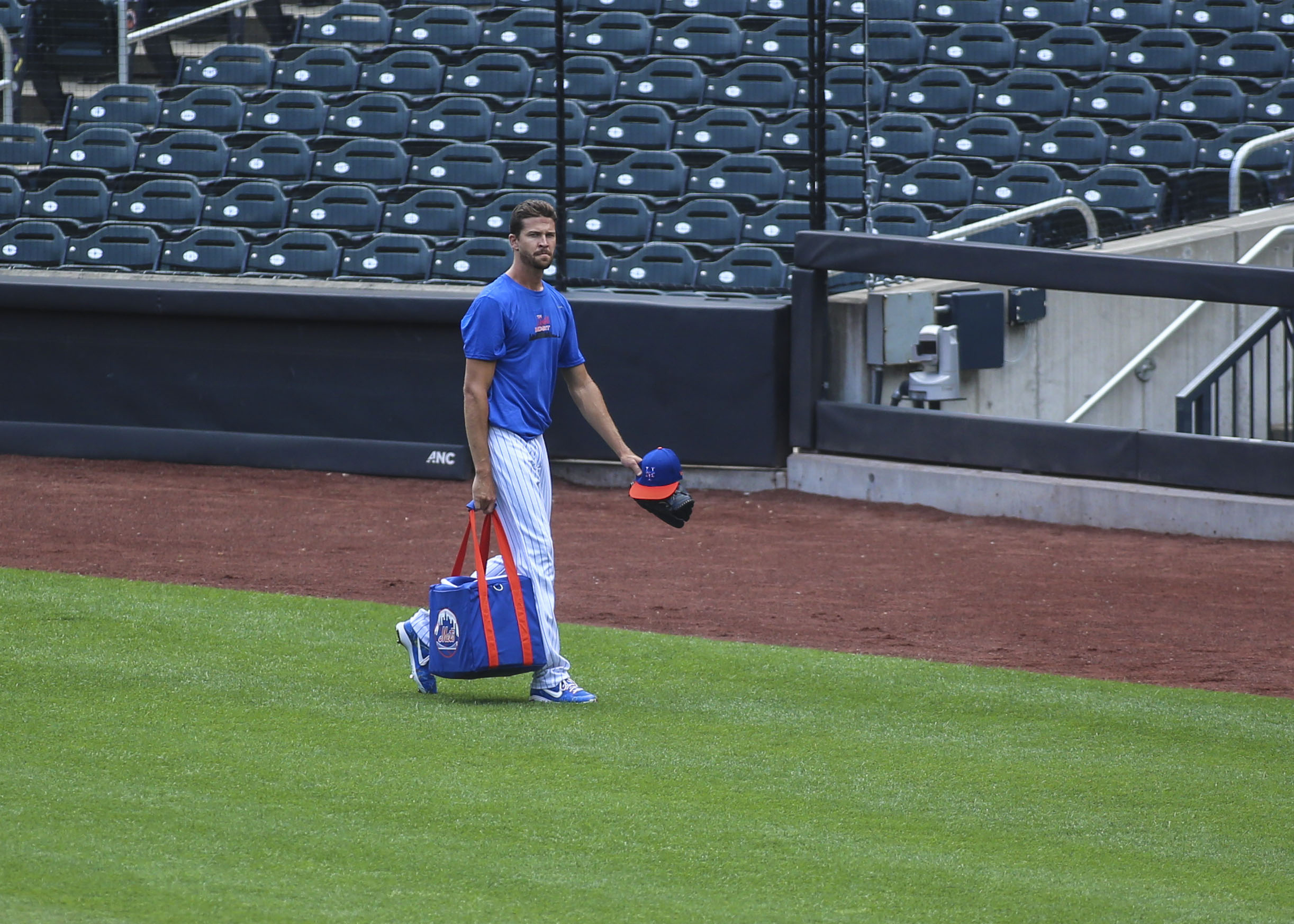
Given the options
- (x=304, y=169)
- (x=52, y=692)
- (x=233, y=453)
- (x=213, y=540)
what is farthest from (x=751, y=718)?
(x=304, y=169)

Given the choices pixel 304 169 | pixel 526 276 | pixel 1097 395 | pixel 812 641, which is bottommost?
pixel 812 641

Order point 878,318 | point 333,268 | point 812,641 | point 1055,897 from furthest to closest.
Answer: point 333,268, point 878,318, point 812,641, point 1055,897

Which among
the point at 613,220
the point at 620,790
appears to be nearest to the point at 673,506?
the point at 620,790

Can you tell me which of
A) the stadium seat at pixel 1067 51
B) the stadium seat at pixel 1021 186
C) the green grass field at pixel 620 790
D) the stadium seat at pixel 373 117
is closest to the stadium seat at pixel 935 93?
the stadium seat at pixel 1067 51

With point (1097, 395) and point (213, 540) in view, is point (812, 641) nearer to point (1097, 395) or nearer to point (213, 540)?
point (213, 540)

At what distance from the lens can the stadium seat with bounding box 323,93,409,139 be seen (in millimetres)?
Answer: 15664

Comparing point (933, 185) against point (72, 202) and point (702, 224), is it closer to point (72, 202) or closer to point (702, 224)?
point (702, 224)

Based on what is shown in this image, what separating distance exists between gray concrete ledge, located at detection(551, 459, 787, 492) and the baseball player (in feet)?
17.6

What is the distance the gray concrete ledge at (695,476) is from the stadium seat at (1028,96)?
6163mm

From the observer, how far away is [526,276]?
223 inches

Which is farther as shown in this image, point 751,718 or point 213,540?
point 213,540

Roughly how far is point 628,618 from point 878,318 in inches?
151

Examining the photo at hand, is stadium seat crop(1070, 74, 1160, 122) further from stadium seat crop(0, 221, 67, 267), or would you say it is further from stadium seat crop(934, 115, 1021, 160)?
stadium seat crop(0, 221, 67, 267)

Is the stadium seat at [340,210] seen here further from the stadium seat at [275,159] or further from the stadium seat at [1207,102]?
the stadium seat at [1207,102]
